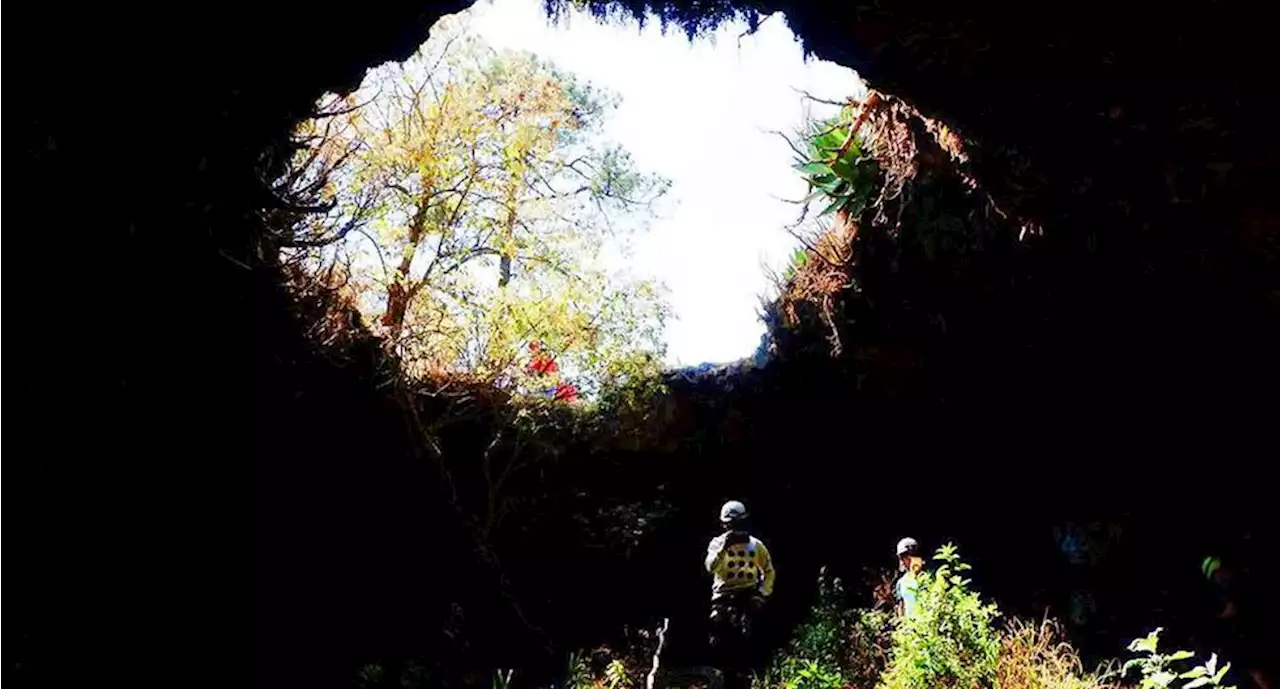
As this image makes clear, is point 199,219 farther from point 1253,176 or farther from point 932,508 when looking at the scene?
point 932,508

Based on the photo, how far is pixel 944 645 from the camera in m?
5.27

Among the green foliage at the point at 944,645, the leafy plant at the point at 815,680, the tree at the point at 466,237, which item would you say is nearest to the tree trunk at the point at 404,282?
the tree at the point at 466,237

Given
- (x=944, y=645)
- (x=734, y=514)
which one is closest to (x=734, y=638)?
(x=734, y=514)

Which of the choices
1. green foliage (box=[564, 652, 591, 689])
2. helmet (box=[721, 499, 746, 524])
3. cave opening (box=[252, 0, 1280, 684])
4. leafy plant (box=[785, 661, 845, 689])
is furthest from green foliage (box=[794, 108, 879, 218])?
green foliage (box=[564, 652, 591, 689])

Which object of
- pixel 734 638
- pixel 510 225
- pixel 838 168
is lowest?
pixel 734 638

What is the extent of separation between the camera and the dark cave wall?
11.1ft

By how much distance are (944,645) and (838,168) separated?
16.5ft

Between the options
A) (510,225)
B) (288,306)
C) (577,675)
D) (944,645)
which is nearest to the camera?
(944,645)

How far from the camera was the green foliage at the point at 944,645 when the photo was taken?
17.0 feet

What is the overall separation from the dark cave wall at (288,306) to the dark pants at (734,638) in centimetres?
261

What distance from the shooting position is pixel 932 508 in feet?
33.2

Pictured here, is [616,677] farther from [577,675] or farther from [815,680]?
[815,680]

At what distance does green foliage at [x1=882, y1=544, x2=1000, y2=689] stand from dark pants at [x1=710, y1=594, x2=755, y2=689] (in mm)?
1505

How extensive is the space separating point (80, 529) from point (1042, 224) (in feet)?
23.3
